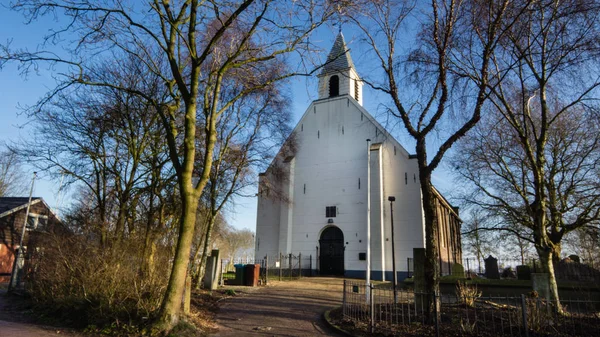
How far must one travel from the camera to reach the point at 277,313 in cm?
1136

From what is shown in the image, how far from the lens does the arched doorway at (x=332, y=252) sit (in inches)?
1084

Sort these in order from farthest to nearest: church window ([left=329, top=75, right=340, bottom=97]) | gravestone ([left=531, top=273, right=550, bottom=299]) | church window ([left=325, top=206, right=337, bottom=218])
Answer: church window ([left=329, top=75, right=340, bottom=97]), church window ([left=325, top=206, right=337, bottom=218]), gravestone ([left=531, top=273, right=550, bottom=299])

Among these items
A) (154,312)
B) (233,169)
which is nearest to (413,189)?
(233,169)

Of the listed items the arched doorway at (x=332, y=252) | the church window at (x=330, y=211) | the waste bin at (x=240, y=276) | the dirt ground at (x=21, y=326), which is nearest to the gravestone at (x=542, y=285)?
the waste bin at (x=240, y=276)

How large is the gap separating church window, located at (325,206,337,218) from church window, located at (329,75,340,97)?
9736 millimetres

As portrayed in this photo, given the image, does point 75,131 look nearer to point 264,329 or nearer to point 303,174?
point 264,329

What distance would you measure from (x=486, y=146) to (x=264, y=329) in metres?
15.1

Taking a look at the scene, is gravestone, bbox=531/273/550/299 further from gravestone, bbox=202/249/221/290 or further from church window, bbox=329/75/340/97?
church window, bbox=329/75/340/97

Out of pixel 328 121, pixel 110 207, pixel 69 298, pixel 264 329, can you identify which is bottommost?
pixel 264 329

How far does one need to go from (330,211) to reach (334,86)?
10.8m

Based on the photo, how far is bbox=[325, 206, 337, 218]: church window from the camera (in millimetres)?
28445

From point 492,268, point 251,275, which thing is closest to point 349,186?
point 492,268

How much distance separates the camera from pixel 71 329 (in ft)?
27.8

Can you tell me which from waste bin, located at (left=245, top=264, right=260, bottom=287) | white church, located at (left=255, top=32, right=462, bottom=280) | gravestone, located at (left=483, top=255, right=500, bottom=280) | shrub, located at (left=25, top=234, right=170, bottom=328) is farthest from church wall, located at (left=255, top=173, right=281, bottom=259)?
shrub, located at (left=25, top=234, right=170, bottom=328)
